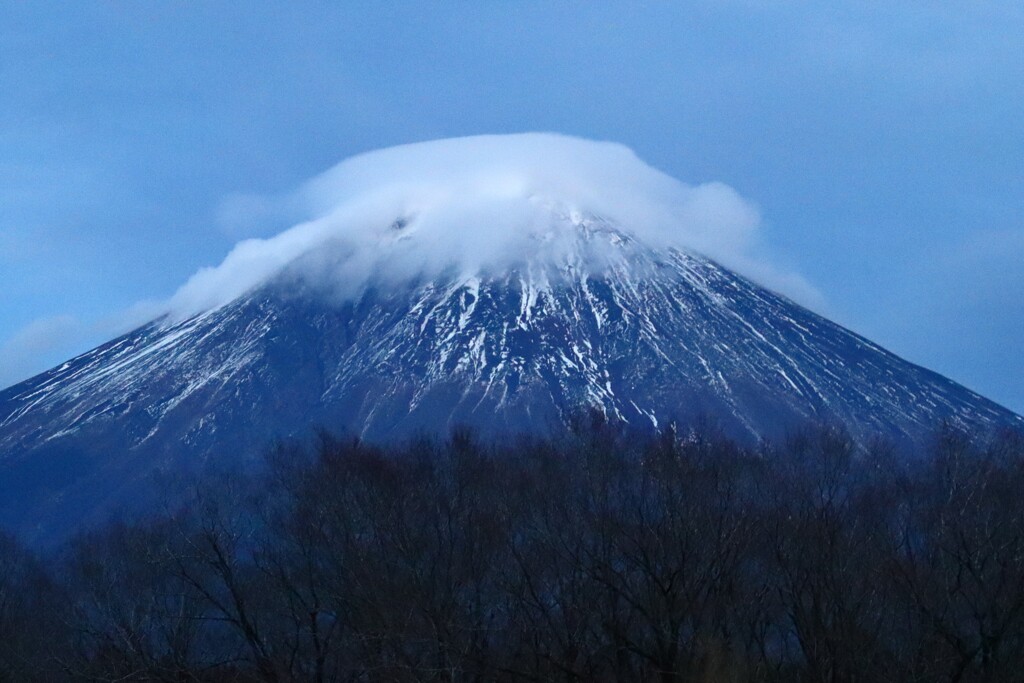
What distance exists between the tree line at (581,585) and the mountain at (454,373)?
45.3 meters

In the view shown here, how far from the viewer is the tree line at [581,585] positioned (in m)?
21.5

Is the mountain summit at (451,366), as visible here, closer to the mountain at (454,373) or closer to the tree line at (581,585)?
the mountain at (454,373)

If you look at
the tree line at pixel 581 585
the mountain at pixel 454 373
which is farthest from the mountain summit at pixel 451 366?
the tree line at pixel 581 585

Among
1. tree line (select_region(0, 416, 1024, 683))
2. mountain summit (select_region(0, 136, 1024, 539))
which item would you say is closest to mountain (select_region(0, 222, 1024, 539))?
mountain summit (select_region(0, 136, 1024, 539))

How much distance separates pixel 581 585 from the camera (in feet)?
75.9

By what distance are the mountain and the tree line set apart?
1782 inches

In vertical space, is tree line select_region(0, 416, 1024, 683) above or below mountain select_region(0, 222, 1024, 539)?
below

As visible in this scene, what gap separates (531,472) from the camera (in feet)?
102

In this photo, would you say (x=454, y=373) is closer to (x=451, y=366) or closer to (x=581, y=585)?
(x=451, y=366)

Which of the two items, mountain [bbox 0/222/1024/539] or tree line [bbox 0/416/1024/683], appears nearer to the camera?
tree line [bbox 0/416/1024/683]

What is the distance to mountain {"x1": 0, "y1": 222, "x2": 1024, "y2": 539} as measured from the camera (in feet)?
274

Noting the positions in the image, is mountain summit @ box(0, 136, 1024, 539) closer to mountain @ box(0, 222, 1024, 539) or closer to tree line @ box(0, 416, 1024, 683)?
mountain @ box(0, 222, 1024, 539)

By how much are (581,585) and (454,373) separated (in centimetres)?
6764

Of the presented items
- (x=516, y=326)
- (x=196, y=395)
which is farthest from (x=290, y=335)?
(x=516, y=326)
